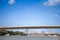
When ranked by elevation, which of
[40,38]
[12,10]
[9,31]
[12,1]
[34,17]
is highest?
[12,1]

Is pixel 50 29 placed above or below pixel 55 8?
below

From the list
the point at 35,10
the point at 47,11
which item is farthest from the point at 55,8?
the point at 35,10

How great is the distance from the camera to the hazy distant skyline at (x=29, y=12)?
2523 mm

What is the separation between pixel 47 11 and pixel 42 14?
0.35 feet

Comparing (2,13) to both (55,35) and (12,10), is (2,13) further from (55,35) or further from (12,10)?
(55,35)

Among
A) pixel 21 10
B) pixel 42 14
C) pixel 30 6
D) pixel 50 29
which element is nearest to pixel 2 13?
pixel 21 10

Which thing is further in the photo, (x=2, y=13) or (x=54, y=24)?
(x=2, y=13)

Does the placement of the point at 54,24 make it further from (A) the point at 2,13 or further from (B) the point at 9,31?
(A) the point at 2,13

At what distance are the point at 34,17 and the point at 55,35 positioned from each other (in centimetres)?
50

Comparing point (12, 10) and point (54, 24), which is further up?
point (12, 10)

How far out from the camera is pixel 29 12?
2617 millimetres

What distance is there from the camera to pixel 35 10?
2.60 meters

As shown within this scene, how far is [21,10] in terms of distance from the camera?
2.63 meters

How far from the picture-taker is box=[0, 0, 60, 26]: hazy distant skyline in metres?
2.52
